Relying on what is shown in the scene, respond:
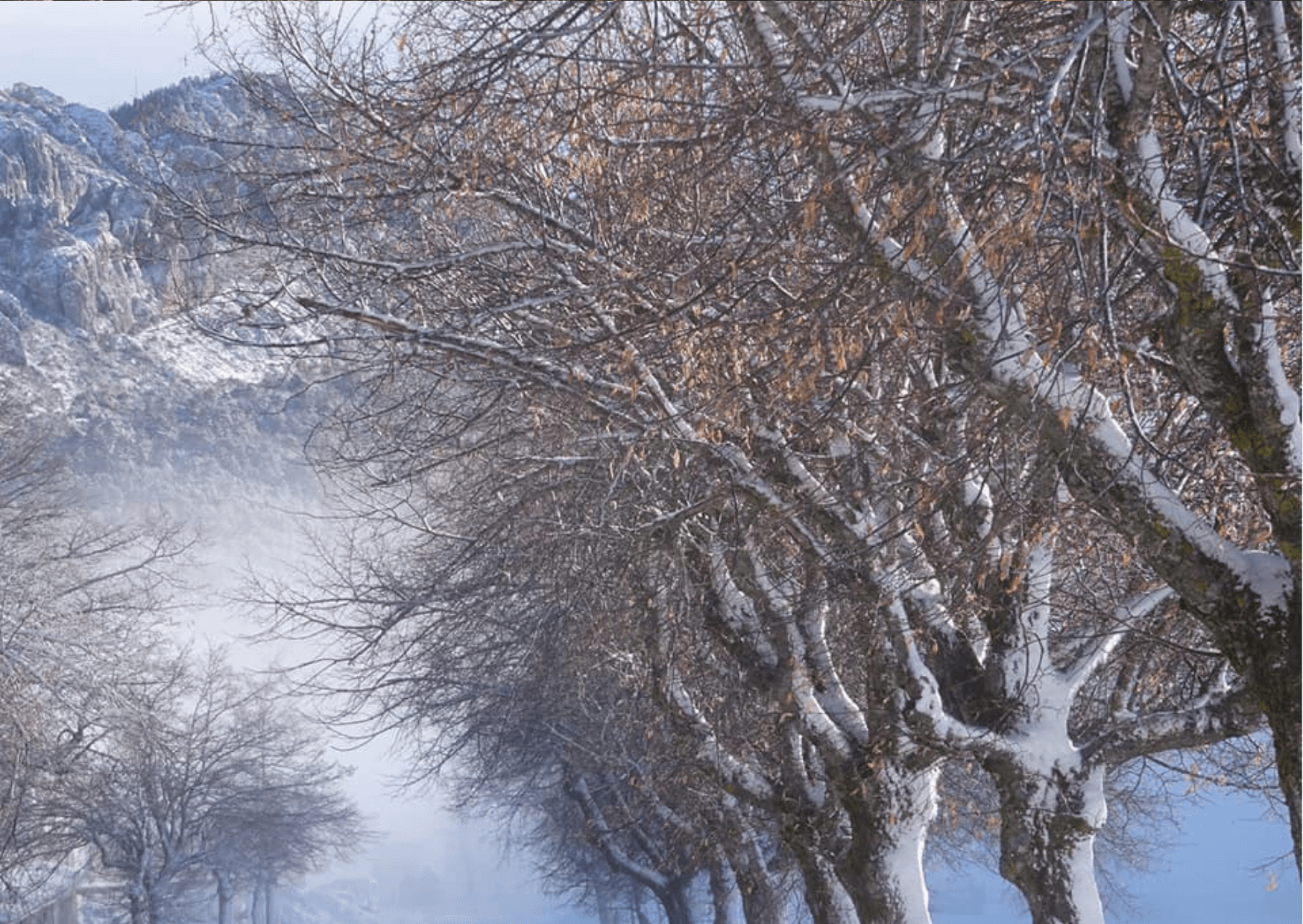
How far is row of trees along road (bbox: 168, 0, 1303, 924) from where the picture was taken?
16.6 ft

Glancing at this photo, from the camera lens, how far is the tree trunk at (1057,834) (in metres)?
8.12

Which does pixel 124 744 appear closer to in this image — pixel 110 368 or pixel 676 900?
pixel 676 900

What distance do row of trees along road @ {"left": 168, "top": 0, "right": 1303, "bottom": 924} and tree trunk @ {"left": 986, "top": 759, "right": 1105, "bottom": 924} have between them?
22 millimetres

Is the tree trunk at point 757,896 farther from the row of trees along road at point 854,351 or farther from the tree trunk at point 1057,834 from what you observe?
the tree trunk at point 1057,834

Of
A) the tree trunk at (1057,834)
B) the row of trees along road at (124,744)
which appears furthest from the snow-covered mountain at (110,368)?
the tree trunk at (1057,834)

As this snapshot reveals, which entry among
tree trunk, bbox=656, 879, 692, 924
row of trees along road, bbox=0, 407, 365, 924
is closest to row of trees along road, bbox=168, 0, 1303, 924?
row of trees along road, bbox=0, 407, 365, 924

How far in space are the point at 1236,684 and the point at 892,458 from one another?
2521 millimetres

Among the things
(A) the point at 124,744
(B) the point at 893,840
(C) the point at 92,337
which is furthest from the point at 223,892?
(C) the point at 92,337

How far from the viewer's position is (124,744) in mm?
28797

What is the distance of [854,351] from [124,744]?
26.4m

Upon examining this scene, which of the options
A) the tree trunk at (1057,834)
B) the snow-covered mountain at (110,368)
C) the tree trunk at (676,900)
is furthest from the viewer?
the snow-covered mountain at (110,368)

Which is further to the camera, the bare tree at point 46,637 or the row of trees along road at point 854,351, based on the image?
the bare tree at point 46,637

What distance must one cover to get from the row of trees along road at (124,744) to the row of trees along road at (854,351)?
9.00m

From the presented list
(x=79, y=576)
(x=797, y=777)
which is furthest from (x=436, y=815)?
(x=797, y=777)
